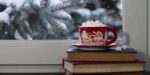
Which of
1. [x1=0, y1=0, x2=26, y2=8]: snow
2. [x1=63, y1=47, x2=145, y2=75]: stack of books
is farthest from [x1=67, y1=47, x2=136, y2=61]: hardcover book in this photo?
[x1=0, y1=0, x2=26, y2=8]: snow

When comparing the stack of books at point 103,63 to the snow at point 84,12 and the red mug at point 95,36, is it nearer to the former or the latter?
the red mug at point 95,36

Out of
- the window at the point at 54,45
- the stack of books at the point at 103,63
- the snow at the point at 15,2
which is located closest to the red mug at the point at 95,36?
the stack of books at the point at 103,63

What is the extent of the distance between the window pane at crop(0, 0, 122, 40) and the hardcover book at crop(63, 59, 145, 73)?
231 mm

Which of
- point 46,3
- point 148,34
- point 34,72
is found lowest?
point 34,72

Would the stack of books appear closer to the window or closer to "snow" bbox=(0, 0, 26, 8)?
the window

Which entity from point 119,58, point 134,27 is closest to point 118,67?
point 119,58

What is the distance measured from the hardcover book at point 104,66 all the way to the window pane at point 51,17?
0.76ft

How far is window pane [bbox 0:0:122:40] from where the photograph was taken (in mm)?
1037

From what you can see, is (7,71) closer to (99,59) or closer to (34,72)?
(34,72)

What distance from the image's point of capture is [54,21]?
104 centimetres

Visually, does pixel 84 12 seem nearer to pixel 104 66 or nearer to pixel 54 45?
pixel 54 45

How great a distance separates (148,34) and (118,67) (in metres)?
0.25

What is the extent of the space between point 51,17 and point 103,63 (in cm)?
31

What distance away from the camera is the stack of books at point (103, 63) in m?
0.81
